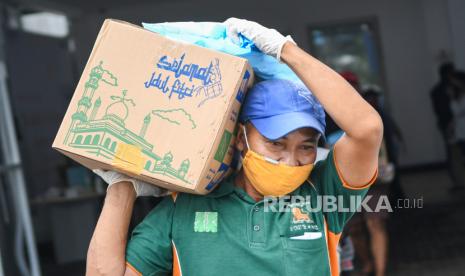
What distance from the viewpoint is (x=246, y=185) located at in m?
1.97

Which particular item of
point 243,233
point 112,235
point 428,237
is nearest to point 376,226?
point 428,237

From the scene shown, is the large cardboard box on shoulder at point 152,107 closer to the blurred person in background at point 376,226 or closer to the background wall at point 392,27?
the blurred person in background at point 376,226

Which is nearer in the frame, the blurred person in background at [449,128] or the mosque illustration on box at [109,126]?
the mosque illustration on box at [109,126]

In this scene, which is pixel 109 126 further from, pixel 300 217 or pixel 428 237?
pixel 428 237

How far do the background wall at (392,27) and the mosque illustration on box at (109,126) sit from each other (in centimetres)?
939

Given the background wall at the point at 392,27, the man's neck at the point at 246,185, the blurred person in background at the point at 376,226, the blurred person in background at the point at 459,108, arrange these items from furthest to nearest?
1. the background wall at the point at 392,27
2. the blurred person in background at the point at 459,108
3. the blurred person in background at the point at 376,226
4. the man's neck at the point at 246,185

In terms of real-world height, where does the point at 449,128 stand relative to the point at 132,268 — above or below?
above

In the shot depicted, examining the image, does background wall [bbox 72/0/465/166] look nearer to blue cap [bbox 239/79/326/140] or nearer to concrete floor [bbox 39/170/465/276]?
concrete floor [bbox 39/170/465/276]

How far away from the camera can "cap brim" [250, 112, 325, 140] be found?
1.80 meters

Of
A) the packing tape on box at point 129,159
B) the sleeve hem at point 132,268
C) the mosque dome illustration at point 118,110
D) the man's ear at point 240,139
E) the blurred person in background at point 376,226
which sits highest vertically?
the mosque dome illustration at point 118,110

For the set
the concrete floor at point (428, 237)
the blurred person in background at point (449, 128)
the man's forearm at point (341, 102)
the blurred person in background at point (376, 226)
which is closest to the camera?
the man's forearm at point (341, 102)

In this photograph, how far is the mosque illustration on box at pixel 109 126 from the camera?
5.94 feet

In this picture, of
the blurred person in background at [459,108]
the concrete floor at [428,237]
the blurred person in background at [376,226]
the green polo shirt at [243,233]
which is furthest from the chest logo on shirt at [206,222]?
the blurred person in background at [459,108]

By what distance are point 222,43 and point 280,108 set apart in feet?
0.84
